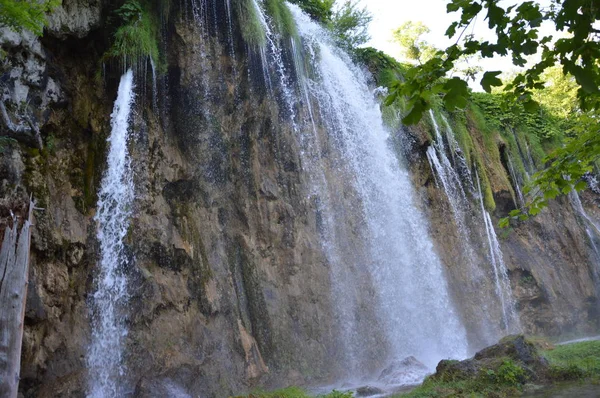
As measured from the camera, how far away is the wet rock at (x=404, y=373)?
9.07m

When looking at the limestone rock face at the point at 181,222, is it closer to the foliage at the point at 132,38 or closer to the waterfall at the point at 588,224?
the foliage at the point at 132,38

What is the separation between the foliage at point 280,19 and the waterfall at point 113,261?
4.67 meters

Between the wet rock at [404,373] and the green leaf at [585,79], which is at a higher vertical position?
the green leaf at [585,79]

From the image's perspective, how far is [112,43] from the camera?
11203 mm

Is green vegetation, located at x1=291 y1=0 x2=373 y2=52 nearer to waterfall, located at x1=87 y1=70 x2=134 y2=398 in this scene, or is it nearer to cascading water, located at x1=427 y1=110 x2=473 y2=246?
cascading water, located at x1=427 y1=110 x2=473 y2=246

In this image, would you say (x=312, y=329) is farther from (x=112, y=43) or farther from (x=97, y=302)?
(x=112, y=43)

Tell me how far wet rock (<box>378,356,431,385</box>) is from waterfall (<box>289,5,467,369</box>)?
164 centimetres

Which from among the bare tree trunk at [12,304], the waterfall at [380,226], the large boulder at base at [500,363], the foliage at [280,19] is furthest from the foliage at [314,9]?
the bare tree trunk at [12,304]

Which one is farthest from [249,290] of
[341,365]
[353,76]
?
[353,76]

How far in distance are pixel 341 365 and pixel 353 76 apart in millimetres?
9556

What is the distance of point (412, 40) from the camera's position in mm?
23391

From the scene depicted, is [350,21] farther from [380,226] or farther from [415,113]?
[415,113]

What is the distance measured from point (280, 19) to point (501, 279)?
11149 millimetres

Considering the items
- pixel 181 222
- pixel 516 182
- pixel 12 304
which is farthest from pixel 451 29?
pixel 516 182
